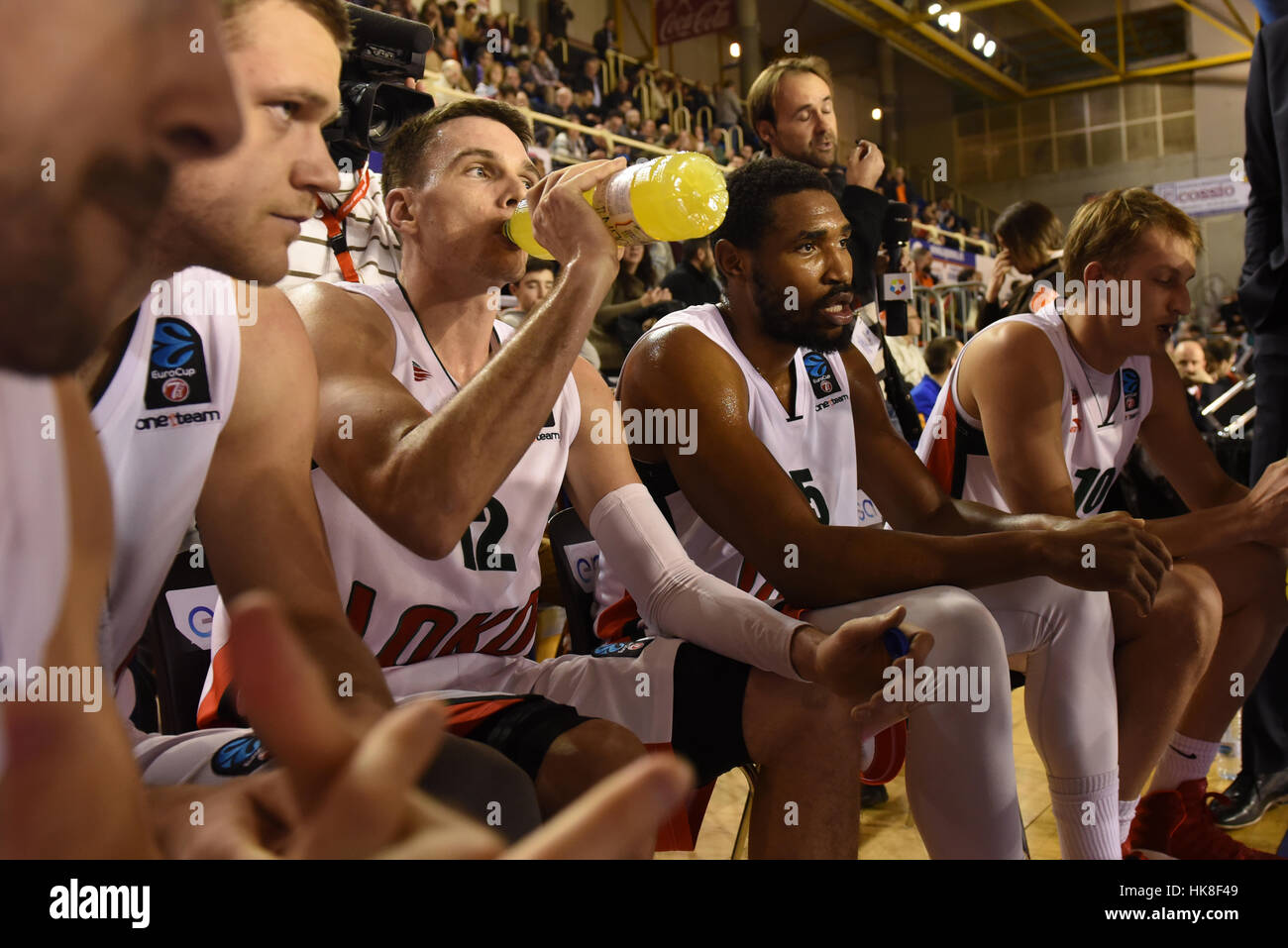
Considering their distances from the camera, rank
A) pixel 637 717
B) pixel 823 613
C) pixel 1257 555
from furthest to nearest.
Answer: pixel 1257 555, pixel 823 613, pixel 637 717

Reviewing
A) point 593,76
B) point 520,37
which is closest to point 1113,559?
point 520,37

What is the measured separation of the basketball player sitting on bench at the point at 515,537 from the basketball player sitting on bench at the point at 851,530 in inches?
5.0

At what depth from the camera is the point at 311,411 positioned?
89 cm

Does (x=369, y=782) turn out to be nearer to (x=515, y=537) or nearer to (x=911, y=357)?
(x=515, y=537)

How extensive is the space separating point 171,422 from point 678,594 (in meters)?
0.69

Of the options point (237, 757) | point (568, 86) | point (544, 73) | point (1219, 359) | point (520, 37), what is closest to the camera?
point (237, 757)

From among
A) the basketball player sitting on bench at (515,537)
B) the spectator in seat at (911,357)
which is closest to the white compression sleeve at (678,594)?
the basketball player sitting on bench at (515,537)

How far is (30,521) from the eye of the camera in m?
0.39

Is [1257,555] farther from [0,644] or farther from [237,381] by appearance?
[0,644]

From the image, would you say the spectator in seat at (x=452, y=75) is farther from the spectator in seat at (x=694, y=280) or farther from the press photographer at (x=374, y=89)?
the press photographer at (x=374, y=89)

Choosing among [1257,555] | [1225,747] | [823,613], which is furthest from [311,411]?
[1225,747]

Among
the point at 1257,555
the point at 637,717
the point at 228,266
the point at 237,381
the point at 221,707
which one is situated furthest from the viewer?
the point at 1257,555
